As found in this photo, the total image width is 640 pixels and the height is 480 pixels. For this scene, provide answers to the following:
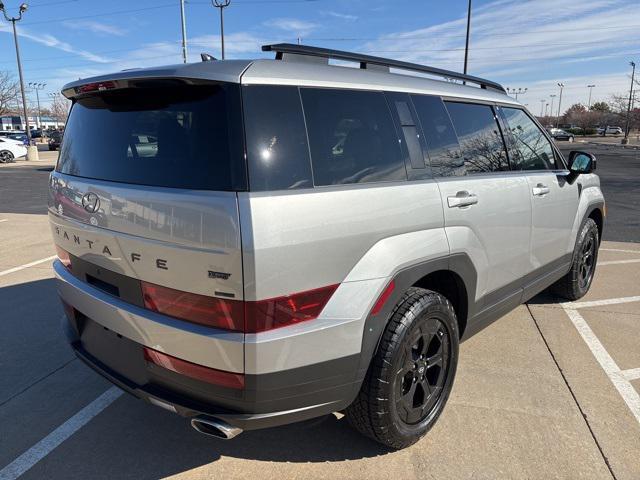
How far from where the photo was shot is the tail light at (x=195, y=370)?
196 cm

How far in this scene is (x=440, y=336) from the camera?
2725 millimetres

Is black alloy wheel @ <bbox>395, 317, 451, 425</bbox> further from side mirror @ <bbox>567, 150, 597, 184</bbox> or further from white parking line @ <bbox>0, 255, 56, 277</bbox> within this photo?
white parking line @ <bbox>0, 255, 56, 277</bbox>

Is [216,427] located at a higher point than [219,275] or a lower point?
lower

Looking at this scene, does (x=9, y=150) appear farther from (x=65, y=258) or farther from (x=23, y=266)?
(x=65, y=258)

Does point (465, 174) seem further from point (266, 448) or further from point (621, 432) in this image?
point (266, 448)

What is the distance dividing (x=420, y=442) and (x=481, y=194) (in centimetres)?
147

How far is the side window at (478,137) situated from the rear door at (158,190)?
1623 mm

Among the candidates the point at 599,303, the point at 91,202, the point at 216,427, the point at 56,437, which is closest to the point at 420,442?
the point at 216,427

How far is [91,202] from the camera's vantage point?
234 cm

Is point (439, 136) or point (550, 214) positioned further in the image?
point (550, 214)

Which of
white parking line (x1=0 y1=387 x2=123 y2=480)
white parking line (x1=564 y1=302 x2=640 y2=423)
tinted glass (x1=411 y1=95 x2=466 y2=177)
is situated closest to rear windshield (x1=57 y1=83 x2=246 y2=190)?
tinted glass (x1=411 y1=95 x2=466 y2=177)

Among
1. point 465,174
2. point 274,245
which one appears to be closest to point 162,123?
point 274,245

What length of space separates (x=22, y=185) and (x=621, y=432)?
17399 mm

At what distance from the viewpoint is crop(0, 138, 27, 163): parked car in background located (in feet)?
87.8
